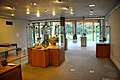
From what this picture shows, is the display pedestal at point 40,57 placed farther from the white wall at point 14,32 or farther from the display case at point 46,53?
the white wall at point 14,32

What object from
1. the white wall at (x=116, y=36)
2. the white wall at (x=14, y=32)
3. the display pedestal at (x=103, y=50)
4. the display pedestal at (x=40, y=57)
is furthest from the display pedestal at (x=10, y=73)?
the white wall at (x=14, y=32)

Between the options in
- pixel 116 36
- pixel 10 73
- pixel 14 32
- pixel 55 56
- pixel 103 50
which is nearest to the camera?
pixel 10 73

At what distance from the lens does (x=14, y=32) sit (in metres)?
11.5

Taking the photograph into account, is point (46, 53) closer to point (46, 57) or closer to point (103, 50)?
point (46, 57)

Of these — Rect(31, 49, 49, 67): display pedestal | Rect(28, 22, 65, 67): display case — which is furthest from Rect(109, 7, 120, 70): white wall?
Rect(31, 49, 49, 67): display pedestal

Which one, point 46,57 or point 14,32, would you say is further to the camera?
point 14,32

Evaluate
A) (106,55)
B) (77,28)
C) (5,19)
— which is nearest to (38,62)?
(106,55)

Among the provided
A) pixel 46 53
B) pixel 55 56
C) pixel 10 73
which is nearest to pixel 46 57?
pixel 46 53

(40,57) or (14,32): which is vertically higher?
(14,32)

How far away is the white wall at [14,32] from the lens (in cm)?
1012

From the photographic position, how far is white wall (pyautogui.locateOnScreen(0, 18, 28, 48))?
399 inches

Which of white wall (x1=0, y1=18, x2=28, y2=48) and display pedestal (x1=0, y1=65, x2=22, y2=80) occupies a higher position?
white wall (x1=0, y1=18, x2=28, y2=48)

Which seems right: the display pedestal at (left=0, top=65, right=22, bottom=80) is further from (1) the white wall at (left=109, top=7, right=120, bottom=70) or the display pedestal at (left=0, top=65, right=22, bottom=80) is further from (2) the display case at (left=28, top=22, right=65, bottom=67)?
(1) the white wall at (left=109, top=7, right=120, bottom=70)

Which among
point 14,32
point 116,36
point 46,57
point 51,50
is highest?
point 14,32
